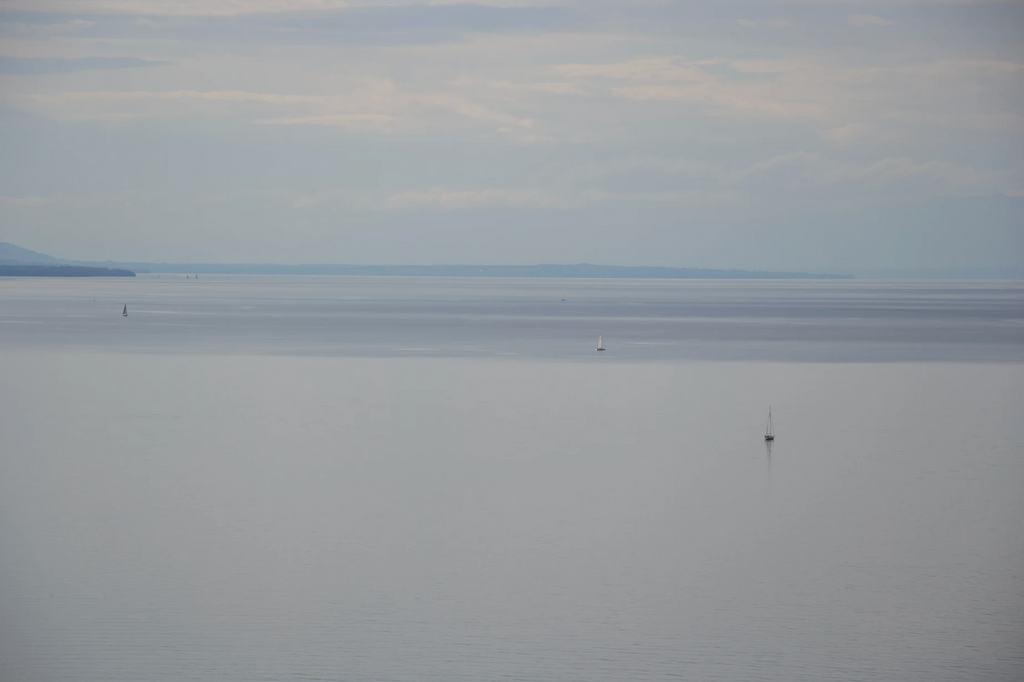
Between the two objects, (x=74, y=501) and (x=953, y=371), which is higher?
(x=953, y=371)

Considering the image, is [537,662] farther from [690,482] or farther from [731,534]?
[690,482]

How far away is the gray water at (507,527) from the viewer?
12.7m

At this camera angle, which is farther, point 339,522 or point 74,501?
point 74,501

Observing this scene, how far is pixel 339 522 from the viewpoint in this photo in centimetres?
1789

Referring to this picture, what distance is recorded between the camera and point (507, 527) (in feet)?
58.0

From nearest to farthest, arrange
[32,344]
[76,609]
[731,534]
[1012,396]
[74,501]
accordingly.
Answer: [76,609] < [731,534] < [74,501] < [1012,396] < [32,344]

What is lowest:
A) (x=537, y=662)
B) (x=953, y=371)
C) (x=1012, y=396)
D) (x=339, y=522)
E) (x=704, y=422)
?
(x=537, y=662)

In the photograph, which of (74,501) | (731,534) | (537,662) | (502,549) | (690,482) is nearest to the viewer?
(537,662)

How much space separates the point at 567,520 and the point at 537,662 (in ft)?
19.2

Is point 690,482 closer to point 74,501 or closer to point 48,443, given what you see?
point 74,501

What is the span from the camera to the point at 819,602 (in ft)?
46.8

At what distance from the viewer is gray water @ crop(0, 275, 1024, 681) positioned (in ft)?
41.5

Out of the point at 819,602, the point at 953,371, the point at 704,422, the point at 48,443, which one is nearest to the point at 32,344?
the point at 48,443

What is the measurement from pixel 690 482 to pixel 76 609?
10944mm
